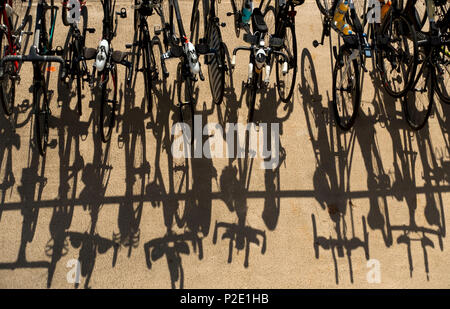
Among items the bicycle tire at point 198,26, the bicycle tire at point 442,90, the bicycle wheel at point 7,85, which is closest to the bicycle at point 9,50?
the bicycle wheel at point 7,85

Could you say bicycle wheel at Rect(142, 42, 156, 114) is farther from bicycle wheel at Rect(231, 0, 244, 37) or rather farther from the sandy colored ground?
bicycle wheel at Rect(231, 0, 244, 37)

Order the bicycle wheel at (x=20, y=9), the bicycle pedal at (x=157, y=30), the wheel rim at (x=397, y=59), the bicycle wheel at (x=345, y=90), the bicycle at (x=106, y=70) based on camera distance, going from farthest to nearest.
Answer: the bicycle wheel at (x=20, y=9) → the wheel rim at (x=397, y=59) → the bicycle wheel at (x=345, y=90) → the bicycle pedal at (x=157, y=30) → the bicycle at (x=106, y=70)

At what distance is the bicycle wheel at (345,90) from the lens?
5.15 m

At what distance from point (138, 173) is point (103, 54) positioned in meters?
1.43

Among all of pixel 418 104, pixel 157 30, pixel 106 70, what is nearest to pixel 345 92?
pixel 418 104

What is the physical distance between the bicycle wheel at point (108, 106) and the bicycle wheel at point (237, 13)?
1.88 meters

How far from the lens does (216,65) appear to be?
555 cm

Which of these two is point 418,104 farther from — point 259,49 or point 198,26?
point 198,26

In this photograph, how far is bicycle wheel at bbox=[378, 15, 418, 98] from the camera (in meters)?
5.36

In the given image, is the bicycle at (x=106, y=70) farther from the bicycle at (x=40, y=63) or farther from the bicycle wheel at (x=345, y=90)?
the bicycle wheel at (x=345, y=90)

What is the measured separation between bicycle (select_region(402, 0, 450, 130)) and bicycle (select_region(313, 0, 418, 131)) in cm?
16

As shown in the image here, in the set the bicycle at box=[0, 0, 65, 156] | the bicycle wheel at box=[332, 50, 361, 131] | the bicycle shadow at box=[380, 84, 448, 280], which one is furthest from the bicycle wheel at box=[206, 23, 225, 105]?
the bicycle shadow at box=[380, 84, 448, 280]

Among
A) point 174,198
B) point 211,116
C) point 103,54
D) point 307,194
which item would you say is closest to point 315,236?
point 307,194

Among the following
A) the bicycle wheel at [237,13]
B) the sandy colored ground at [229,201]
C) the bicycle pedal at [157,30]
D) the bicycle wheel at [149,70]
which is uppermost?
the bicycle wheel at [237,13]
